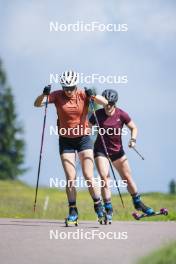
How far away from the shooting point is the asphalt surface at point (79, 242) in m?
11.0

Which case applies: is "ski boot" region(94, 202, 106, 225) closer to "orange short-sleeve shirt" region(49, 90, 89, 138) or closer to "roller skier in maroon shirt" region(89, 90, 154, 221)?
"roller skier in maroon shirt" region(89, 90, 154, 221)

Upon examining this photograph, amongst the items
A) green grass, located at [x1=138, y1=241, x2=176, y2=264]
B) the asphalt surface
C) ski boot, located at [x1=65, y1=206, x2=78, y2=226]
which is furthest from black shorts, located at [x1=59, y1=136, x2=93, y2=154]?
green grass, located at [x1=138, y1=241, x2=176, y2=264]

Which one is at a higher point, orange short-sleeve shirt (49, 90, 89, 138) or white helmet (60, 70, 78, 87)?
white helmet (60, 70, 78, 87)

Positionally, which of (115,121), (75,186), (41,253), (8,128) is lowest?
(41,253)

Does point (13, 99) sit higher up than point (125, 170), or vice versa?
point (13, 99)

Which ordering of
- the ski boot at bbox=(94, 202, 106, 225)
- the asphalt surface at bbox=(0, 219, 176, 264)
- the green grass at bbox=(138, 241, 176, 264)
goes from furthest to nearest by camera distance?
the ski boot at bbox=(94, 202, 106, 225)
the asphalt surface at bbox=(0, 219, 176, 264)
the green grass at bbox=(138, 241, 176, 264)

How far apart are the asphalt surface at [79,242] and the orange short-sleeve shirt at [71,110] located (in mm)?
1632

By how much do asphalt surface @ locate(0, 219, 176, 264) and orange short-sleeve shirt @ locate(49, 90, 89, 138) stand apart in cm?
163

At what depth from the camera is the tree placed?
295 feet

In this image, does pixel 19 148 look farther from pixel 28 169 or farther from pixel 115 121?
pixel 115 121

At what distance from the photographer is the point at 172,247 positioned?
29.0 feet

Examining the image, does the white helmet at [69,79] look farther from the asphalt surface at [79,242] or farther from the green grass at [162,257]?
the green grass at [162,257]

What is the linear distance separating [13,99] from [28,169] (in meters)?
7.75

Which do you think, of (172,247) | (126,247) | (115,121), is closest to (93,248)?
(126,247)
